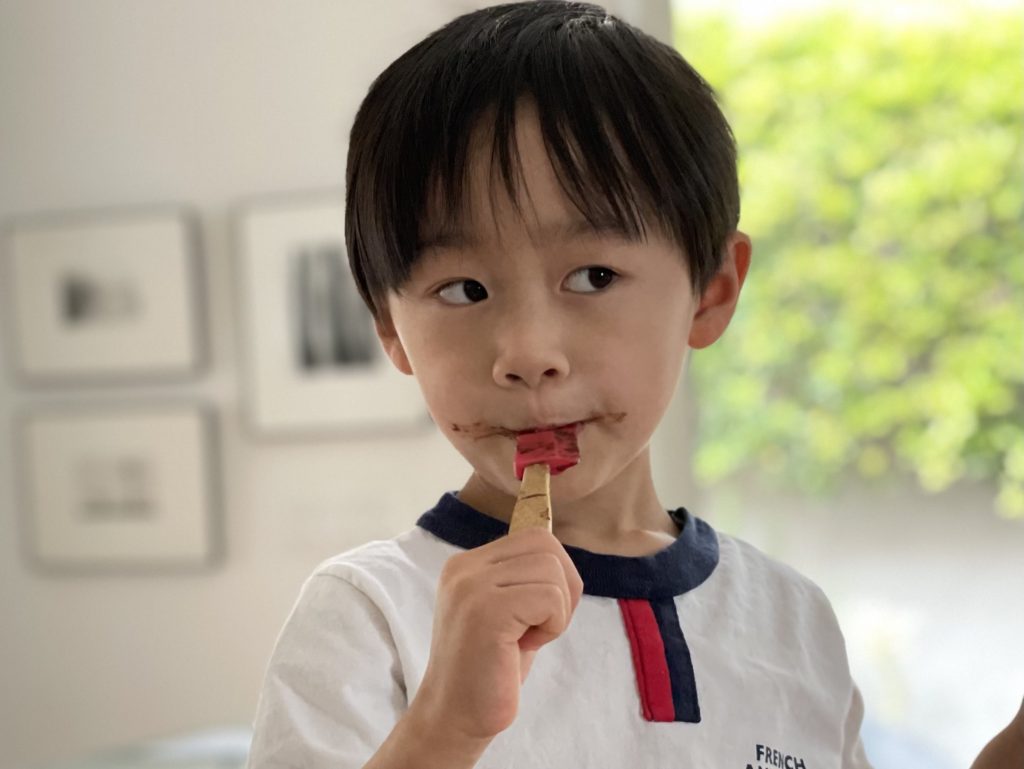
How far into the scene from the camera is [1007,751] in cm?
72

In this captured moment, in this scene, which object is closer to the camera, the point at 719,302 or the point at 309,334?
the point at 719,302

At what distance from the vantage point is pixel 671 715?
705 millimetres

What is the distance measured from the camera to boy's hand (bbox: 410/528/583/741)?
55cm

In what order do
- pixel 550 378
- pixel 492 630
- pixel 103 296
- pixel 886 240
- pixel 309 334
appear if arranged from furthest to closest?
pixel 103 296 → pixel 309 334 → pixel 886 240 → pixel 550 378 → pixel 492 630

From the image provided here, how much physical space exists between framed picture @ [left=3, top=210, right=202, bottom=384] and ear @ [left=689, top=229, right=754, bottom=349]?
200 centimetres

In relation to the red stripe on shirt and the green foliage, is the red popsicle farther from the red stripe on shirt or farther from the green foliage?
the green foliage

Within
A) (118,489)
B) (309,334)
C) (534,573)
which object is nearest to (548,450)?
(534,573)

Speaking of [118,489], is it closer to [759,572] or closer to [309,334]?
[309,334]

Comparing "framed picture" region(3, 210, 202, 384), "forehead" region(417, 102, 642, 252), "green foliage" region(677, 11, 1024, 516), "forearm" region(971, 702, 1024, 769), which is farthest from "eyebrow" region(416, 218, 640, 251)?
"framed picture" region(3, 210, 202, 384)

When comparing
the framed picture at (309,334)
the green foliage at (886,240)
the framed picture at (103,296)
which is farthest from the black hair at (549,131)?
the framed picture at (103,296)

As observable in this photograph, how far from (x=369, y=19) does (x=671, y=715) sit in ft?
6.70

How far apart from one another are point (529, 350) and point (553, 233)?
0.06m

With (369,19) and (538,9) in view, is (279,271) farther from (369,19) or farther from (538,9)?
(538,9)

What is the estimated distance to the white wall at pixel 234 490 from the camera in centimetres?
237
